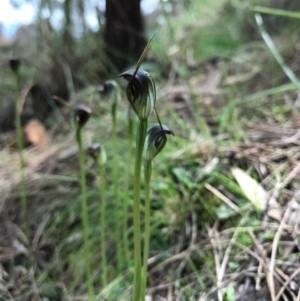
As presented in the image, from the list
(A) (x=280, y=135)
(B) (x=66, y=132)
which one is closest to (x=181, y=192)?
(A) (x=280, y=135)

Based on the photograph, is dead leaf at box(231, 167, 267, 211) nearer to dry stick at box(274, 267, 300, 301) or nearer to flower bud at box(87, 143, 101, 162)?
dry stick at box(274, 267, 300, 301)

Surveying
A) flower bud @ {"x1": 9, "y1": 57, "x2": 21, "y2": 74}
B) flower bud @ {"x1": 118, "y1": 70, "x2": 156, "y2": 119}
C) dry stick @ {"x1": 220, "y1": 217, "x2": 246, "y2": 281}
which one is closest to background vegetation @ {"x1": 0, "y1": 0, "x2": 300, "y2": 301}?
dry stick @ {"x1": 220, "y1": 217, "x2": 246, "y2": 281}

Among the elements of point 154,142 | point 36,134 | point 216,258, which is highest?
point 154,142

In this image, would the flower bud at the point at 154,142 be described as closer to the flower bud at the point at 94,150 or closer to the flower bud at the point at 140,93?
the flower bud at the point at 140,93

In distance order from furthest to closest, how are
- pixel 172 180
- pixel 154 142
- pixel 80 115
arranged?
pixel 172 180, pixel 80 115, pixel 154 142

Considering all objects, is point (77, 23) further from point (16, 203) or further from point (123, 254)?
point (123, 254)

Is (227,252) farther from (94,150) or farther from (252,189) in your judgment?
(94,150)

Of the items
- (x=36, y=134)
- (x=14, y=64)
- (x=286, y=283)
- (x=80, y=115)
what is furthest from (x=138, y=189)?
(x=36, y=134)
